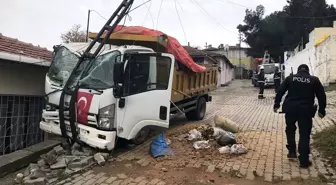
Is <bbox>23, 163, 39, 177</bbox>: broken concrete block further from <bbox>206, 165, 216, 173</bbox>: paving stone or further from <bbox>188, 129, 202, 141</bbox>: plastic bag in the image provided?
<bbox>188, 129, 202, 141</bbox>: plastic bag

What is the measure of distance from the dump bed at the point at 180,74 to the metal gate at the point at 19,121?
2800 millimetres

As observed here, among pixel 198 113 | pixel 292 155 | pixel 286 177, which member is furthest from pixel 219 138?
pixel 198 113

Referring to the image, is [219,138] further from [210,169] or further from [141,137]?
[141,137]

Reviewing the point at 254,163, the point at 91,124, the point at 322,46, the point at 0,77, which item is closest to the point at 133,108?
the point at 91,124

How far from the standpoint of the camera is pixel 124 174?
19.1 feet

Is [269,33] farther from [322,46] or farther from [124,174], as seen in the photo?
[124,174]

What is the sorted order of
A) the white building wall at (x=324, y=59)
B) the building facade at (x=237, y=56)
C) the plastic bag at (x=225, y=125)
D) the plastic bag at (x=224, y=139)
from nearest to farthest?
the plastic bag at (x=224, y=139), the plastic bag at (x=225, y=125), the white building wall at (x=324, y=59), the building facade at (x=237, y=56)

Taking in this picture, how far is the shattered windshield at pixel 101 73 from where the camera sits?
656cm

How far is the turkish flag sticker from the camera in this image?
6407 millimetres

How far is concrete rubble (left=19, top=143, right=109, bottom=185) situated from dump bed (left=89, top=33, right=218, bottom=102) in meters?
2.73

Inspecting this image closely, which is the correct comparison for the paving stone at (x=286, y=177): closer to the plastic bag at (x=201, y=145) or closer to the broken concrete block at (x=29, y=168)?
the plastic bag at (x=201, y=145)

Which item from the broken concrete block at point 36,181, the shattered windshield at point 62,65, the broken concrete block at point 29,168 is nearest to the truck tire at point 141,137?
the shattered windshield at point 62,65

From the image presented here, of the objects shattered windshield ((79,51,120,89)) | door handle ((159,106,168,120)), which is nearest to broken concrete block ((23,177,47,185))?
shattered windshield ((79,51,120,89))

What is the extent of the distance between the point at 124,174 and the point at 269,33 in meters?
43.4
